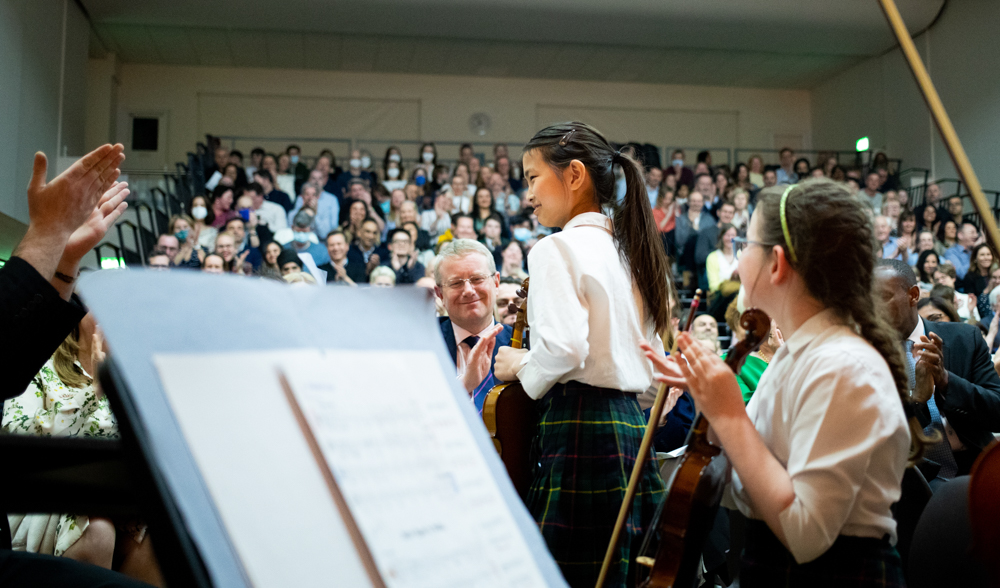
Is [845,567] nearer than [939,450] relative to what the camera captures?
Yes

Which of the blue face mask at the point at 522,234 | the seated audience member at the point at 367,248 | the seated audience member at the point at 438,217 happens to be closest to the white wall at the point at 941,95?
the blue face mask at the point at 522,234

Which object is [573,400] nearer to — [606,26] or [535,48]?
[606,26]

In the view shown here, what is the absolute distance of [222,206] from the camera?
8.14 metres

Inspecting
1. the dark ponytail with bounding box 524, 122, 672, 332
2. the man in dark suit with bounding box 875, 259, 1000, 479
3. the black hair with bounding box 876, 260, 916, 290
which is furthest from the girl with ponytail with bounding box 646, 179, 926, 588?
the black hair with bounding box 876, 260, 916, 290

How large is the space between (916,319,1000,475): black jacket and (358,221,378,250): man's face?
5.04m

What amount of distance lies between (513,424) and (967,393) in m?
1.74

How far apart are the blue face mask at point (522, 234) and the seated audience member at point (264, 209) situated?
8.42 feet

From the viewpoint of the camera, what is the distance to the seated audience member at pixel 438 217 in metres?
8.22

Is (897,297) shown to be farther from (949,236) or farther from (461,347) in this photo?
(949,236)

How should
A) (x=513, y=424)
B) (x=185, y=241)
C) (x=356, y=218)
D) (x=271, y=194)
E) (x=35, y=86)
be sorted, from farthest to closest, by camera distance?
1. (x=35, y=86)
2. (x=271, y=194)
3. (x=356, y=218)
4. (x=185, y=241)
5. (x=513, y=424)

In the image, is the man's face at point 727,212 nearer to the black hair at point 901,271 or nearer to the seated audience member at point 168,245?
the seated audience member at point 168,245

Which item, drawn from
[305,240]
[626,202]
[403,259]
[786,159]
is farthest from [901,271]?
[786,159]

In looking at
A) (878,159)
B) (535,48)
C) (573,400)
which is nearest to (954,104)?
(878,159)

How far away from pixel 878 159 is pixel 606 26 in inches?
173
